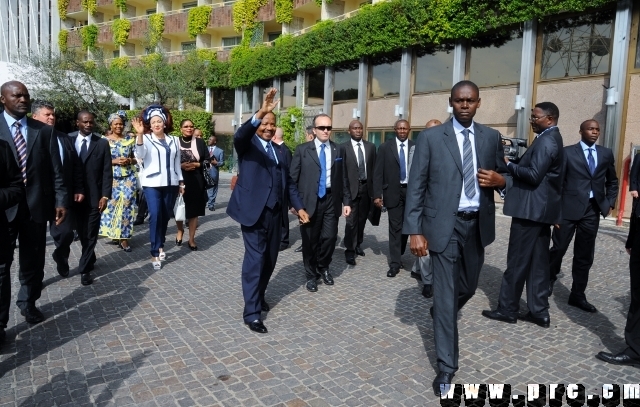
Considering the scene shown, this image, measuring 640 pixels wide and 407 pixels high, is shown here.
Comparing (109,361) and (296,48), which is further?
(296,48)

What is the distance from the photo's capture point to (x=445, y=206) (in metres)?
3.36

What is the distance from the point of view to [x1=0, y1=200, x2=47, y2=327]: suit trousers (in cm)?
370

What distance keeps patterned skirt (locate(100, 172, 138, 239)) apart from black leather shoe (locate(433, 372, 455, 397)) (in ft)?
19.0

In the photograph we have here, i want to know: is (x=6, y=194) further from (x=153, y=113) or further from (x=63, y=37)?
(x=63, y=37)

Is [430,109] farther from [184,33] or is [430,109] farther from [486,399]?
[184,33]

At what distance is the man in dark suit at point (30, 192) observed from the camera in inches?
155

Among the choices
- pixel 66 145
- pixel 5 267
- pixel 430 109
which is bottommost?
pixel 5 267

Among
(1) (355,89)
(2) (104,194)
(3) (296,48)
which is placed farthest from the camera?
(3) (296,48)

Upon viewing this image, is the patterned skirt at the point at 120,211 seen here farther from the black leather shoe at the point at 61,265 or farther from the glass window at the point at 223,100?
the glass window at the point at 223,100

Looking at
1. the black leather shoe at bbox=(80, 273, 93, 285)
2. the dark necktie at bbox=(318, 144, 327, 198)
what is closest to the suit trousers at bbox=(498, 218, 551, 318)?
the dark necktie at bbox=(318, 144, 327, 198)

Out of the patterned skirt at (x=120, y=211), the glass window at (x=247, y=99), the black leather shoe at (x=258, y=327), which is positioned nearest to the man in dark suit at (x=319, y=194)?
the black leather shoe at (x=258, y=327)

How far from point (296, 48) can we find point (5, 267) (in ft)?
77.4

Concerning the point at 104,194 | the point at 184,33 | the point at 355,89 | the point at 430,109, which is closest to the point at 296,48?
the point at 355,89

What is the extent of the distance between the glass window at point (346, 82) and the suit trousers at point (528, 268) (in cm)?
1928
